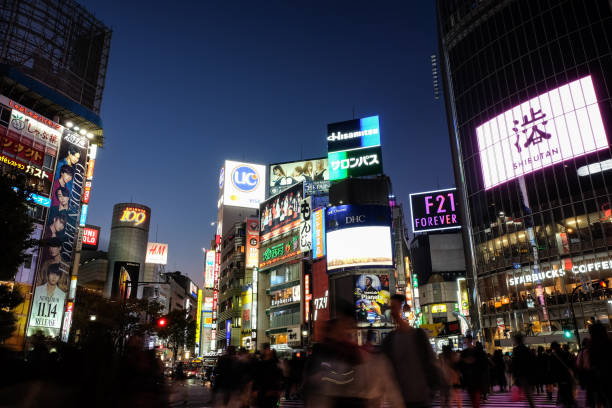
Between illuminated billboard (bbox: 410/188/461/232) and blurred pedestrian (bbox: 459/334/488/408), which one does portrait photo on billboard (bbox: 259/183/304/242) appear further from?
blurred pedestrian (bbox: 459/334/488/408)

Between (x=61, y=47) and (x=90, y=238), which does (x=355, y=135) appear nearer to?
(x=61, y=47)

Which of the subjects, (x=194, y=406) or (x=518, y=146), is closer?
(x=194, y=406)

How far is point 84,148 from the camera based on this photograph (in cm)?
4991

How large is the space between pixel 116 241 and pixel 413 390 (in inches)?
5097

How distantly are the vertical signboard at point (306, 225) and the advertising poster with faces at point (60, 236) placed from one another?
2443 cm

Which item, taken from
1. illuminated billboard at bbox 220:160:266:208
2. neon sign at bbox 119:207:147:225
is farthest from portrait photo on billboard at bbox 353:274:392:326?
neon sign at bbox 119:207:147:225

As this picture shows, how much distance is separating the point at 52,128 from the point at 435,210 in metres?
48.8

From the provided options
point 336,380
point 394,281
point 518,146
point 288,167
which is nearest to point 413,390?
point 336,380

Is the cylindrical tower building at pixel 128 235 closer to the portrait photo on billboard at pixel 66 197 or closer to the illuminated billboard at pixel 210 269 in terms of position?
the illuminated billboard at pixel 210 269

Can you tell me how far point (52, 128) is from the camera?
156 ft

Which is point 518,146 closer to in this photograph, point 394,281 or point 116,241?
point 394,281

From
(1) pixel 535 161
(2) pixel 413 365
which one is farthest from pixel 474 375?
(1) pixel 535 161

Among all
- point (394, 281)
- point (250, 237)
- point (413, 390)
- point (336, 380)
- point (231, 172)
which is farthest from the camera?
point (231, 172)

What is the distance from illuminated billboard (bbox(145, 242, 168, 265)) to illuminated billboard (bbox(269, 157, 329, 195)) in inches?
3142
